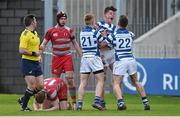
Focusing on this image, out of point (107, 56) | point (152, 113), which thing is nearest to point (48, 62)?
point (107, 56)

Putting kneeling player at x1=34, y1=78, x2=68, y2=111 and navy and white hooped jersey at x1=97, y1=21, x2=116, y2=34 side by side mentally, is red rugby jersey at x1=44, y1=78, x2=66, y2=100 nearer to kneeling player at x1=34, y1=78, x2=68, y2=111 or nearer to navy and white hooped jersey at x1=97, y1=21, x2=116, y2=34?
kneeling player at x1=34, y1=78, x2=68, y2=111

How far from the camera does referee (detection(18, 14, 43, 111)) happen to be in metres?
15.9

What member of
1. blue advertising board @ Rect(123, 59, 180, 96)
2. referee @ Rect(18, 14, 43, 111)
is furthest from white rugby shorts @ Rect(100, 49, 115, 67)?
blue advertising board @ Rect(123, 59, 180, 96)

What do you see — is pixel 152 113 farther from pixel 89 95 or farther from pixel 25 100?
pixel 89 95

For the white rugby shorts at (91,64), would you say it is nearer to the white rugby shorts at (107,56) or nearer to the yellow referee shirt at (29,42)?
the white rugby shorts at (107,56)

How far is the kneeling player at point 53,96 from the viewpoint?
1574 cm

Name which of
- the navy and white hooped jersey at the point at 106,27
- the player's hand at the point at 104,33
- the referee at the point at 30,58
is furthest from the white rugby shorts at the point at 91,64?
the referee at the point at 30,58

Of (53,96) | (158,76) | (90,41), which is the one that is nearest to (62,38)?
(90,41)

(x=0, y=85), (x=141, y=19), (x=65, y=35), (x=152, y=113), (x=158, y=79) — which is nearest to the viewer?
(x=152, y=113)

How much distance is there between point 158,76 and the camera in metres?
23.0

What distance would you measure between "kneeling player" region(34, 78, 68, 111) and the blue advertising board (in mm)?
7076

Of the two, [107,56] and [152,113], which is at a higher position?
[107,56]

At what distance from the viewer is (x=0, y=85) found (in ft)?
88.8

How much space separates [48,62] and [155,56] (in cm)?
308
